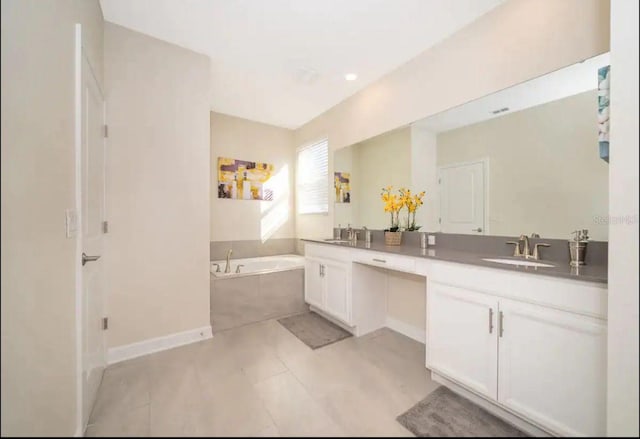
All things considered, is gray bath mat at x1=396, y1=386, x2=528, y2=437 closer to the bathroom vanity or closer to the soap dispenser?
the bathroom vanity

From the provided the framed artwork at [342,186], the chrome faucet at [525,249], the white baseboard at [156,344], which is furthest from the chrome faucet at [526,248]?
the white baseboard at [156,344]

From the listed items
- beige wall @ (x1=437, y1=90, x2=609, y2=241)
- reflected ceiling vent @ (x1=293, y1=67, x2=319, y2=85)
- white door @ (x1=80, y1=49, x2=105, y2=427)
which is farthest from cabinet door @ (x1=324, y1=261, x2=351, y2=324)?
reflected ceiling vent @ (x1=293, y1=67, x2=319, y2=85)

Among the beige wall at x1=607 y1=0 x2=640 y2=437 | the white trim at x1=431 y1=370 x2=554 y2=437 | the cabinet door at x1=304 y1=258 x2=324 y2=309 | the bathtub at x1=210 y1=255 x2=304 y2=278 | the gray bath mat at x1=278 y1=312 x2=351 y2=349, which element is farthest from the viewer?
the bathtub at x1=210 y1=255 x2=304 y2=278

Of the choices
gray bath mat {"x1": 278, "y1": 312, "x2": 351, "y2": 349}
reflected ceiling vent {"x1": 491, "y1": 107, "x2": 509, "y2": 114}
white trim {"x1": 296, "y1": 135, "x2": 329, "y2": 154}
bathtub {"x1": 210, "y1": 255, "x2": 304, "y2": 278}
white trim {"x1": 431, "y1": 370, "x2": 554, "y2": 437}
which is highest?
white trim {"x1": 296, "y1": 135, "x2": 329, "y2": 154}

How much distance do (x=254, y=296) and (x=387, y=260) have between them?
1402mm

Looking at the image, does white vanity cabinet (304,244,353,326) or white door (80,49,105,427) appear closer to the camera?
white door (80,49,105,427)

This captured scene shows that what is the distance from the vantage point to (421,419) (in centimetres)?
108

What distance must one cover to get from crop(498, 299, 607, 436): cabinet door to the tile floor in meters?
0.47

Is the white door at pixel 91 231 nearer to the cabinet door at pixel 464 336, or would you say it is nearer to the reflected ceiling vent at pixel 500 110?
the cabinet door at pixel 464 336

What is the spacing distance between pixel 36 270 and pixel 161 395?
0.61m

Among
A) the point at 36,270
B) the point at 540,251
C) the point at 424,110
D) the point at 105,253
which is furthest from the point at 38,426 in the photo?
the point at 424,110

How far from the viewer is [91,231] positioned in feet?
4.73

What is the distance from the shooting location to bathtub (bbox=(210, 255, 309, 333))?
2396 millimetres

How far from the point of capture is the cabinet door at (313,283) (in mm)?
2625
